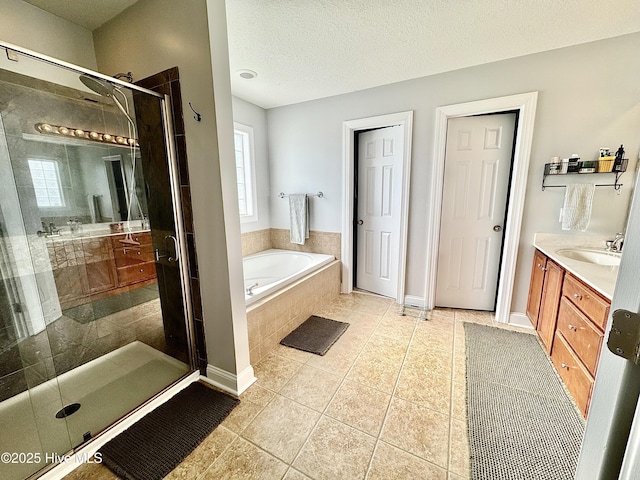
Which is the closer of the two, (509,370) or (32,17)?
(32,17)

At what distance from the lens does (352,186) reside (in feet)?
9.87

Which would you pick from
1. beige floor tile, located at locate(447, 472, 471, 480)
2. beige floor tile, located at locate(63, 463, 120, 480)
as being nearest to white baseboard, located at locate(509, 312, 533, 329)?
beige floor tile, located at locate(447, 472, 471, 480)

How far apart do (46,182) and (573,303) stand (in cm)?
338

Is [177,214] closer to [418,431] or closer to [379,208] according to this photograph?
[418,431]

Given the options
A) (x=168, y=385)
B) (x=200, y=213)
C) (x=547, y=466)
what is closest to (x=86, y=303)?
(x=168, y=385)

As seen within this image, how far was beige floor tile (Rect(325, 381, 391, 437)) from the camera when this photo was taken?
145cm

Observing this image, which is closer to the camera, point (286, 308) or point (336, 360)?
point (336, 360)

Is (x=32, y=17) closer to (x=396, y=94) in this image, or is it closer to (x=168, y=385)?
(x=168, y=385)

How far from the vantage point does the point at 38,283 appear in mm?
1659

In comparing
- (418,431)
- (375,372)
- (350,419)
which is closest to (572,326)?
(418,431)

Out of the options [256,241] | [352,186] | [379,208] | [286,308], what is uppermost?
[352,186]

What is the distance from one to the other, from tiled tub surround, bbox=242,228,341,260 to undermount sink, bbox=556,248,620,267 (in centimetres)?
210

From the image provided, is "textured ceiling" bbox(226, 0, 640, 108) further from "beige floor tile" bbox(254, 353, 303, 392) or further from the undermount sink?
"beige floor tile" bbox(254, 353, 303, 392)

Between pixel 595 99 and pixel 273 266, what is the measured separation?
337 cm
